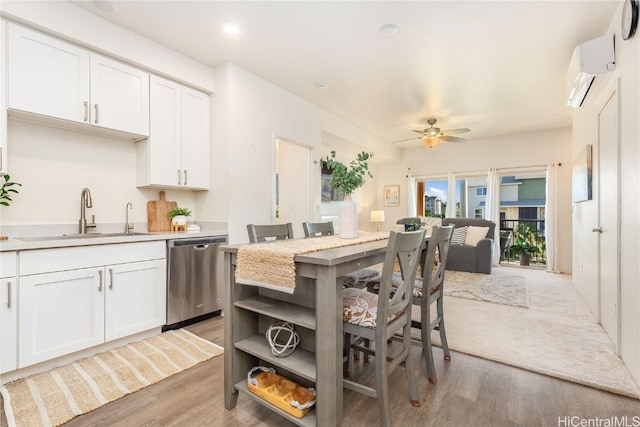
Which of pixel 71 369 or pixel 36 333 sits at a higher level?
pixel 36 333

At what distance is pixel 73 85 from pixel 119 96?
32 cm

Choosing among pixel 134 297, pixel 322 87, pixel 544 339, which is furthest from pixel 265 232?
pixel 544 339

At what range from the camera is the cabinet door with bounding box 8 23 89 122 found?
2.04 m

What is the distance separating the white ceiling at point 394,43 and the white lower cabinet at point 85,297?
76.1 inches

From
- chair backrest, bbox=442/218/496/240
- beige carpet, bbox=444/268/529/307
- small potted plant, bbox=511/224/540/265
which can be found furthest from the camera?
small potted plant, bbox=511/224/540/265

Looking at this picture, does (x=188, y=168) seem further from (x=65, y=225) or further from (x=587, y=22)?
(x=587, y=22)

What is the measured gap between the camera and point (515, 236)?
246 inches

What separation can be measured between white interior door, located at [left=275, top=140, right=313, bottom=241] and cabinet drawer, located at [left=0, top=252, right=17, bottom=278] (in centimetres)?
269

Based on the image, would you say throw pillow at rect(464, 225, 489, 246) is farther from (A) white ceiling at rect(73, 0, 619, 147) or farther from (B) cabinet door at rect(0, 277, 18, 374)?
Answer: (B) cabinet door at rect(0, 277, 18, 374)

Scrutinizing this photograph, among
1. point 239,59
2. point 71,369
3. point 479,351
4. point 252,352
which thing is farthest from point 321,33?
point 71,369

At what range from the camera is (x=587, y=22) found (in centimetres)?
245

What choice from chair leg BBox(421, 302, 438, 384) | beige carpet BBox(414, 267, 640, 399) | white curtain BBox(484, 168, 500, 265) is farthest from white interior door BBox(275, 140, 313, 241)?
white curtain BBox(484, 168, 500, 265)

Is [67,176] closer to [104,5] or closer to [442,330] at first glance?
[104,5]

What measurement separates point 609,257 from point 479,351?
136 cm
